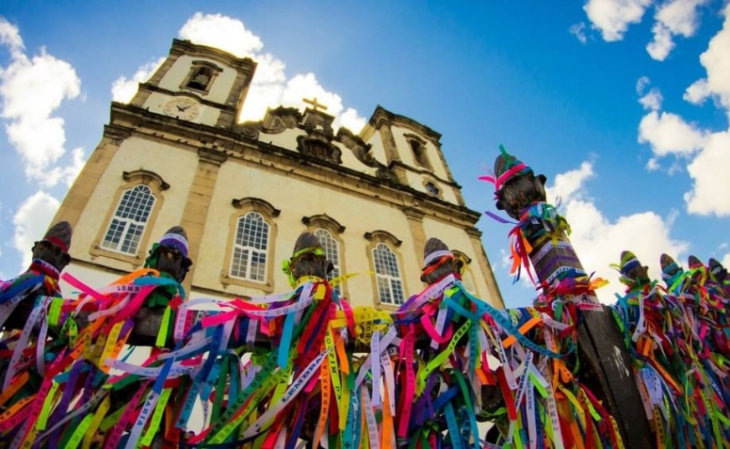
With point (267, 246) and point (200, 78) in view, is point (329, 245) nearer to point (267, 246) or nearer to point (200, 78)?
point (267, 246)

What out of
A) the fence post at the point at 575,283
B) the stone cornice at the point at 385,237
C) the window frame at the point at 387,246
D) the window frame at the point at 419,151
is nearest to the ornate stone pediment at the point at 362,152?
the window frame at the point at 419,151

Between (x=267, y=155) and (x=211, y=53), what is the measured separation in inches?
315

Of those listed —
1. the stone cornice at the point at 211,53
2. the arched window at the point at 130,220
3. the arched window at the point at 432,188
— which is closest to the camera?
the arched window at the point at 130,220

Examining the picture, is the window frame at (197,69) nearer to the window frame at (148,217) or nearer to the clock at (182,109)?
the clock at (182,109)

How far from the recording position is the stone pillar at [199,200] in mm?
9016

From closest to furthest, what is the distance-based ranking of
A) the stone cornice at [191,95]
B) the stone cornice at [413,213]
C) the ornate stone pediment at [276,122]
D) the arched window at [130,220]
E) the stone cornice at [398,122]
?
1. the arched window at [130,220]
2. the stone cornice at [191,95]
3. the stone cornice at [413,213]
4. the ornate stone pediment at [276,122]
5. the stone cornice at [398,122]

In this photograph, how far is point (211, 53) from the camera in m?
17.4

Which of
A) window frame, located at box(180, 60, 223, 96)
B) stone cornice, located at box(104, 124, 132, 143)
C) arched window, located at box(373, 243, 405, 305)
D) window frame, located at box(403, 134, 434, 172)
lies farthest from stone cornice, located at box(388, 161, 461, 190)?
stone cornice, located at box(104, 124, 132, 143)

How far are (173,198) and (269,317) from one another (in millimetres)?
9299

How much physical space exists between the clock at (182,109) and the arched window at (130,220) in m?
3.98

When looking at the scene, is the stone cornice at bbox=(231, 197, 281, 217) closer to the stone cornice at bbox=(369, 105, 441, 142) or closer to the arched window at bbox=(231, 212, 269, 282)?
the arched window at bbox=(231, 212, 269, 282)

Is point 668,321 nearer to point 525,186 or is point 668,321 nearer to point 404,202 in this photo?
point 525,186

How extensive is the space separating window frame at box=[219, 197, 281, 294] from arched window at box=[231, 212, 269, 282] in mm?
77

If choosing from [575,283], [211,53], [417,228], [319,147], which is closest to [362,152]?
[319,147]
